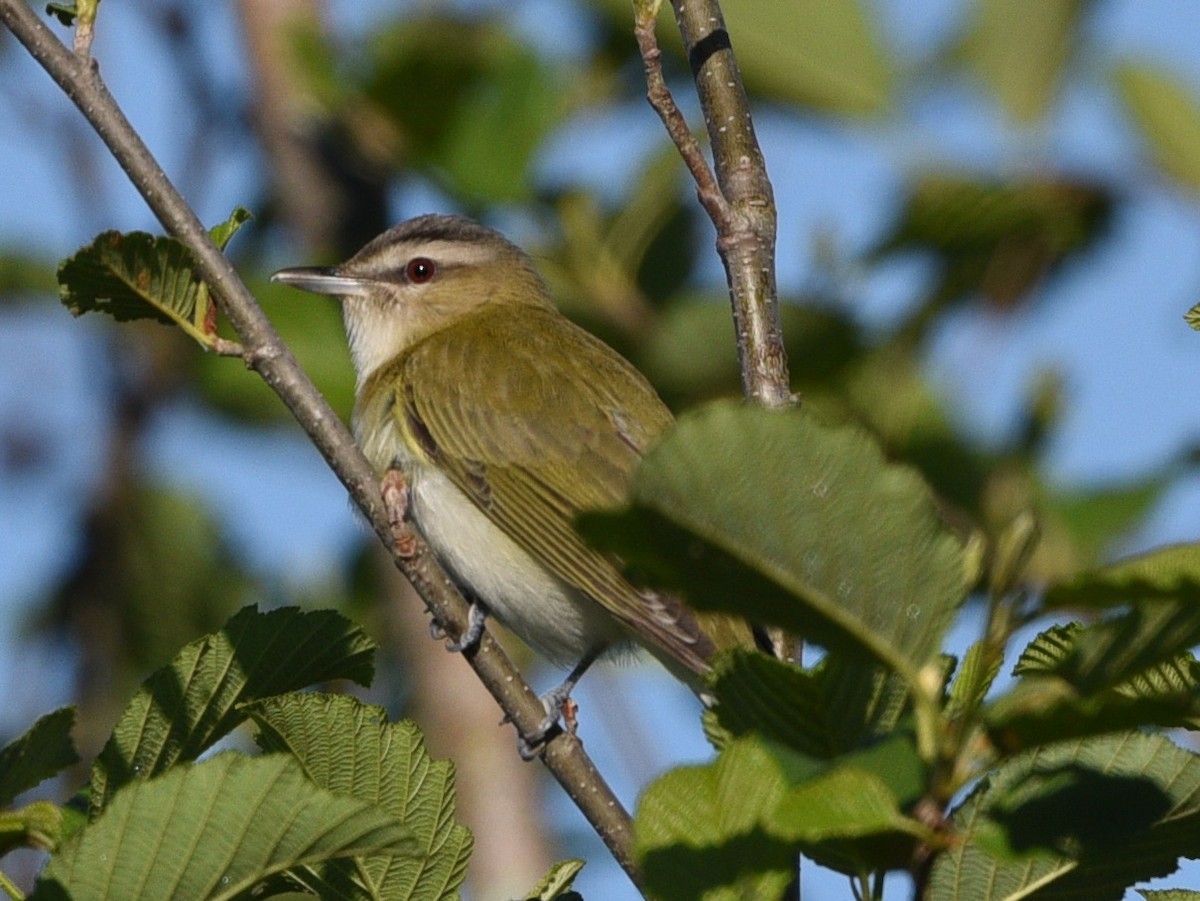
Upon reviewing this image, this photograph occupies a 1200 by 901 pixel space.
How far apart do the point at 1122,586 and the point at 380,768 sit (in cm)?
97

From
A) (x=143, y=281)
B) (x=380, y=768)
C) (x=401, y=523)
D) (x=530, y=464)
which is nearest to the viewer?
(x=380, y=768)

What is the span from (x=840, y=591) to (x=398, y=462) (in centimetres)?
305

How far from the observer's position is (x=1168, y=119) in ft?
12.5

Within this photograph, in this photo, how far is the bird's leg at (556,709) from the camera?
246cm

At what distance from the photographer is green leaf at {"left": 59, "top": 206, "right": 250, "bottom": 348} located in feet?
7.63

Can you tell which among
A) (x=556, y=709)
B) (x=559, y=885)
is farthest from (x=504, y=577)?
(x=559, y=885)

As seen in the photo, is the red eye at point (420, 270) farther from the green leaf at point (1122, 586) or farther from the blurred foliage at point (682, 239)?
the green leaf at point (1122, 586)

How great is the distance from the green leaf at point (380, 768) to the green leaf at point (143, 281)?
0.73m

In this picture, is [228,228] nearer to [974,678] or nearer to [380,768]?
[380,768]

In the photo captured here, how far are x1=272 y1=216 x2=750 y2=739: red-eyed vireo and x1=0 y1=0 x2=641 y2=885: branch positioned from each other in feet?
3.56

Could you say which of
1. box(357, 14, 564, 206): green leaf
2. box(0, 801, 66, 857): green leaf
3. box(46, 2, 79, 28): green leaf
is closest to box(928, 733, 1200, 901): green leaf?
box(0, 801, 66, 857): green leaf

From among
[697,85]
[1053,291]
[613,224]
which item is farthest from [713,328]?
[697,85]

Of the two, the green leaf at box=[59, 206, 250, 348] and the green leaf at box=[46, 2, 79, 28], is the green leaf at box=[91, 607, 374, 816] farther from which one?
the green leaf at box=[46, 2, 79, 28]

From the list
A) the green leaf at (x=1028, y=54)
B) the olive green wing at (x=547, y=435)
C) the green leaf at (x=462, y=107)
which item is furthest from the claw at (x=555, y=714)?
the green leaf at (x=1028, y=54)
